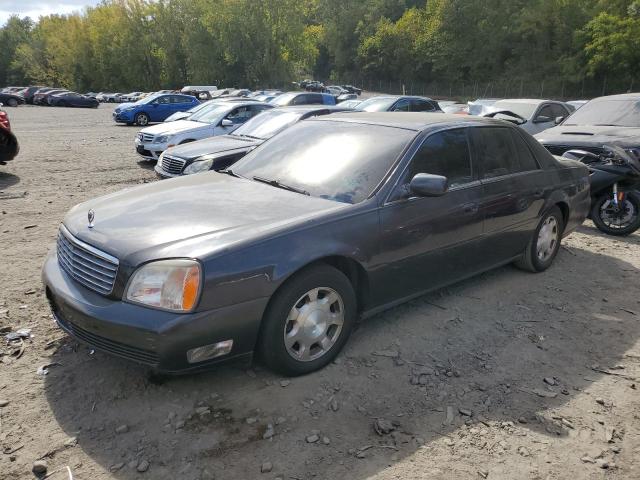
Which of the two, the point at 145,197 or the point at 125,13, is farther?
the point at 125,13

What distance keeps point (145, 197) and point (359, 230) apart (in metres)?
1.61

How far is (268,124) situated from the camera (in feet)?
31.1

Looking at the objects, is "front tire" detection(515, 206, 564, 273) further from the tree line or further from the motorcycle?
the tree line

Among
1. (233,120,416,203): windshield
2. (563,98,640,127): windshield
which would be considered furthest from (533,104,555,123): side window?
(233,120,416,203): windshield

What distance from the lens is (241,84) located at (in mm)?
59594

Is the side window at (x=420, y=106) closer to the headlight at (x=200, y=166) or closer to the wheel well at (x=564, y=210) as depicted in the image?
the headlight at (x=200, y=166)

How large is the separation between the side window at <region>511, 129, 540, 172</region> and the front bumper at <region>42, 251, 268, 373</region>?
3.16m

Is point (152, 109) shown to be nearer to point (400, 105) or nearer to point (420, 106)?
point (400, 105)

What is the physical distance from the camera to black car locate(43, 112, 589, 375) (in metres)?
2.88

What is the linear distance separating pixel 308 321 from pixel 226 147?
19.1 ft

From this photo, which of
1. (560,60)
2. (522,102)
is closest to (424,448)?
(522,102)

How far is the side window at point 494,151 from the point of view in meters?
4.51

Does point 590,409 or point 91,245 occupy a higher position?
point 91,245

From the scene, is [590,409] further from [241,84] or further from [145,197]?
[241,84]
